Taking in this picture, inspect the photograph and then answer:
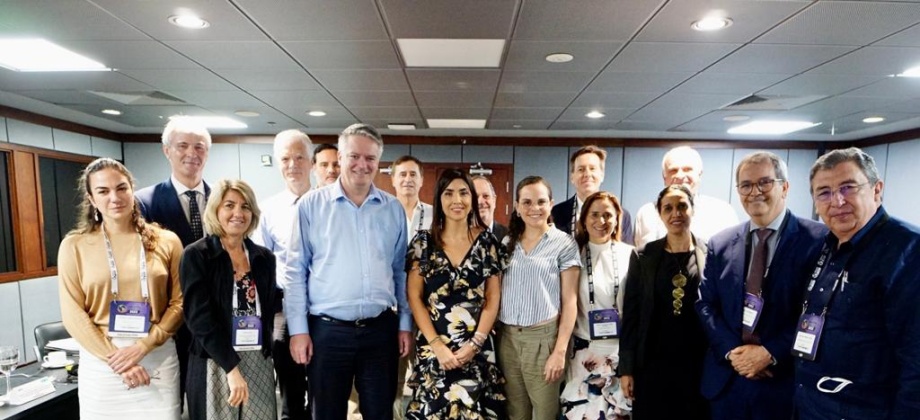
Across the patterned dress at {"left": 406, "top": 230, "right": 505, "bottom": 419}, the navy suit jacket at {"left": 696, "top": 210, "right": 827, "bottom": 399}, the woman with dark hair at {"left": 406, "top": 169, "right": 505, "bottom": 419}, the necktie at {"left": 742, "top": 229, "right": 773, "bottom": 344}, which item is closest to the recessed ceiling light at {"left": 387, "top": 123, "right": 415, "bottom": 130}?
the woman with dark hair at {"left": 406, "top": 169, "right": 505, "bottom": 419}

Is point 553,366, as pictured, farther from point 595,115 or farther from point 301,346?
point 595,115

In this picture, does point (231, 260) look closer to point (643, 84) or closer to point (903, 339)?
point (903, 339)

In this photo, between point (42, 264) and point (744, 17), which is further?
point (42, 264)

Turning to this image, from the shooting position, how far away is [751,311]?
183 cm

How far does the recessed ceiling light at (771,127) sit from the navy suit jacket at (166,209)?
648 cm

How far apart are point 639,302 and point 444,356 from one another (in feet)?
3.27

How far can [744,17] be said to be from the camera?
245 cm

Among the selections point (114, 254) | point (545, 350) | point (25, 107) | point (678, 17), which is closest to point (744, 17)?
point (678, 17)

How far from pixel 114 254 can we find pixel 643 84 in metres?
3.95

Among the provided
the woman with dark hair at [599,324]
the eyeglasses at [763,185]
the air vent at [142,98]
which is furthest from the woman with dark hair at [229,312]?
the air vent at [142,98]

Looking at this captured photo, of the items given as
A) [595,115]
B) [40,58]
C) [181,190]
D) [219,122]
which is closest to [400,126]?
[219,122]

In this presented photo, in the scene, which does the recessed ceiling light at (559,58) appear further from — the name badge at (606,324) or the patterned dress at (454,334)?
the name badge at (606,324)

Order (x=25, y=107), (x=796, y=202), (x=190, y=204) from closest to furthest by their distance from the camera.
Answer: (x=190, y=204) → (x=25, y=107) → (x=796, y=202)

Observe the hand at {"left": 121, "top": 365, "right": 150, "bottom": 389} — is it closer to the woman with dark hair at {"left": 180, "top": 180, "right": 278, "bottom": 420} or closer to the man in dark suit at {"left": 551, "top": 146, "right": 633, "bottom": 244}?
the woman with dark hair at {"left": 180, "top": 180, "right": 278, "bottom": 420}
